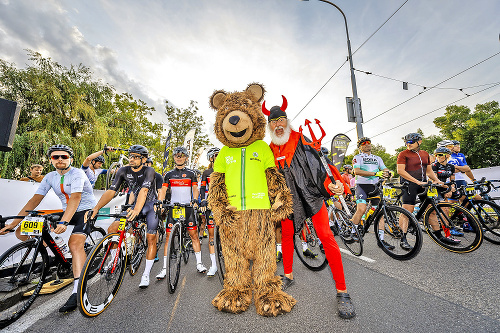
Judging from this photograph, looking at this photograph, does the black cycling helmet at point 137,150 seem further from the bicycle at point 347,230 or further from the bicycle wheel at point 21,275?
the bicycle at point 347,230

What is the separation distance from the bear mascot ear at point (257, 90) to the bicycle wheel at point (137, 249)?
2756 millimetres

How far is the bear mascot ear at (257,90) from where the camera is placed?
2836 millimetres

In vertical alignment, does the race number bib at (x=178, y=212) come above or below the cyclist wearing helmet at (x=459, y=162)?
below

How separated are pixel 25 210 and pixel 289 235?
3360 millimetres

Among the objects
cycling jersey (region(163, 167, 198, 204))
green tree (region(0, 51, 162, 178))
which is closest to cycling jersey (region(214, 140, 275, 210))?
cycling jersey (region(163, 167, 198, 204))

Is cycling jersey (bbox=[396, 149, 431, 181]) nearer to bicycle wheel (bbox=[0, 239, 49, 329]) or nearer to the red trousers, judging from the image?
the red trousers

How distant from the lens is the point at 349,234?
4.05 meters

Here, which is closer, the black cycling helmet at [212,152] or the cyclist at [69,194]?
the cyclist at [69,194]

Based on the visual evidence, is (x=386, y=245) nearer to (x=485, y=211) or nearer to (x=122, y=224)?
(x=485, y=211)

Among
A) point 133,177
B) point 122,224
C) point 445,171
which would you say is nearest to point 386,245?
point 445,171

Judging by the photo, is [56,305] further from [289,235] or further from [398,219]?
[398,219]

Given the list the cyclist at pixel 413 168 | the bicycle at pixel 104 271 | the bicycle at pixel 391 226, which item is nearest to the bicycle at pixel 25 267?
the bicycle at pixel 104 271

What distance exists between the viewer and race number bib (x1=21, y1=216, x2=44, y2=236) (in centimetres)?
244

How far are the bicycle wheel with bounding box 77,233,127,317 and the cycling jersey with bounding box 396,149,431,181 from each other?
4.84m
